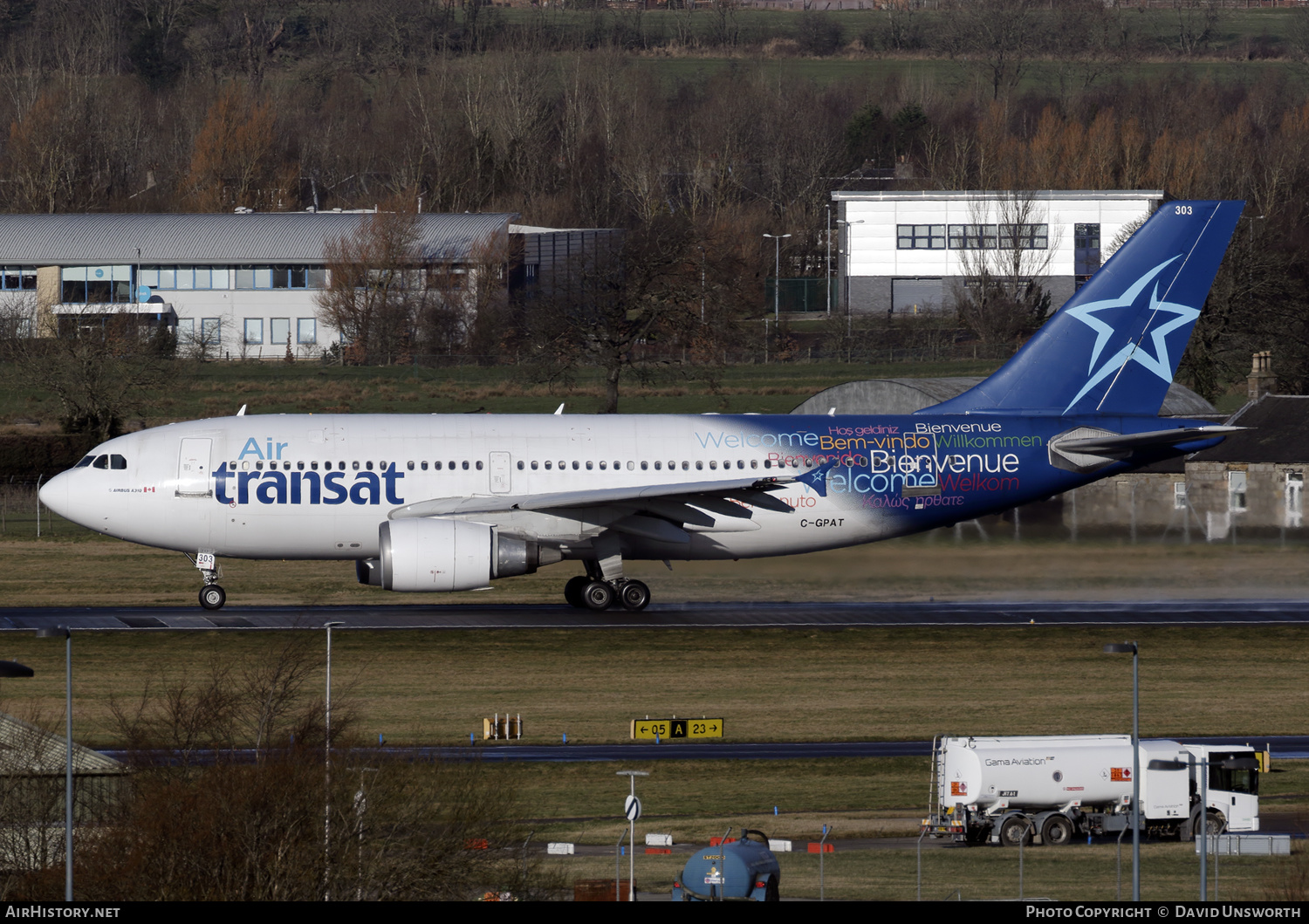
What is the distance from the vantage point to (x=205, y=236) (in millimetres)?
131250

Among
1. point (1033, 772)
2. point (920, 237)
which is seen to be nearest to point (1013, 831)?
point (1033, 772)

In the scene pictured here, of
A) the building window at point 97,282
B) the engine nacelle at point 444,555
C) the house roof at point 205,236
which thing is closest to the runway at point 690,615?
the engine nacelle at point 444,555

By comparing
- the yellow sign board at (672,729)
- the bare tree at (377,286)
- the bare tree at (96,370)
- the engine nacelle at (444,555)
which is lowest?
the yellow sign board at (672,729)

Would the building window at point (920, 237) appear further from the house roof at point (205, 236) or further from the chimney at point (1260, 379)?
the chimney at point (1260, 379)

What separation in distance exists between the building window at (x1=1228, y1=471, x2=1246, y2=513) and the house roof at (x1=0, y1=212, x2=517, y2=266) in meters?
62.4

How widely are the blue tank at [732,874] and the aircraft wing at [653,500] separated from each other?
2021 cm

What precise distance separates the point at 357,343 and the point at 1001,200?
173ft

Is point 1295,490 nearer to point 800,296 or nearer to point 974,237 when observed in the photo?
point 974,237

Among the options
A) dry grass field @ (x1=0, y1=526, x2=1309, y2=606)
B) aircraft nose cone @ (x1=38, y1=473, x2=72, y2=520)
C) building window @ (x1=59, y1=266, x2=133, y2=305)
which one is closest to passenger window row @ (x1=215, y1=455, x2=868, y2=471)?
aircraft nose cone @ (x1=38, y1=473, x2=72, y2=520)

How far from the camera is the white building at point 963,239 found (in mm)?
143250

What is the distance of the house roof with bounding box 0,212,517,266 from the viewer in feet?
425

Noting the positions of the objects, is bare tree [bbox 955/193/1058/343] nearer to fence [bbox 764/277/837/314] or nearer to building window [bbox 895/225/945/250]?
building window [bbox 895/225/945/250]

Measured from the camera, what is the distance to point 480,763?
36250 millimetres

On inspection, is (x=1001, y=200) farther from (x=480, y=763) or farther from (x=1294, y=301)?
(x=480, y=763)
